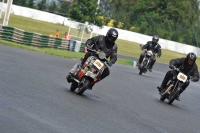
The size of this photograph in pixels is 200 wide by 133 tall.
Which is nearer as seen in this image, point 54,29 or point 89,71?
point 89,71

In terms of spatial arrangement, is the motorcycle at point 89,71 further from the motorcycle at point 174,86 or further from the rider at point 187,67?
the rider at point 187,67

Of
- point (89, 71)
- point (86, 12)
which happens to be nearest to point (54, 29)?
point (86, 12)

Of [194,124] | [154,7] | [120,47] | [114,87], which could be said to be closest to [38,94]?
[194,124]

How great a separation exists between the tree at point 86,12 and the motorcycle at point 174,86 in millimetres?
30466

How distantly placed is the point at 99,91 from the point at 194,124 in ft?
12.7

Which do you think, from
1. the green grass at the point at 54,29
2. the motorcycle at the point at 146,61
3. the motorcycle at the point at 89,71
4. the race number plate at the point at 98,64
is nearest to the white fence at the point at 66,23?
the green grass at the point at 54,29

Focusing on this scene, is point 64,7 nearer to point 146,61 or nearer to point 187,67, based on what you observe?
point 146,61

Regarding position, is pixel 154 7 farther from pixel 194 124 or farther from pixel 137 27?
pixel 194 124

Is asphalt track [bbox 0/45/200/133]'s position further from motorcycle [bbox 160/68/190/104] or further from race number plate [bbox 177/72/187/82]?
race number plate [bbox 177/72/187/82]

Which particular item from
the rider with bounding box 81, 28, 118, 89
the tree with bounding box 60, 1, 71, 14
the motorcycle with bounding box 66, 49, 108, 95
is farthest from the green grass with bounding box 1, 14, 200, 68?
the motorcycle with bounding box 66, 49, 108, 95

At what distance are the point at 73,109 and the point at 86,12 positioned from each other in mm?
37418

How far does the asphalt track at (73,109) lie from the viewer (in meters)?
9.49

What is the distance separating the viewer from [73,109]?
11.7m

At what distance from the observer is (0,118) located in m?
8.82
